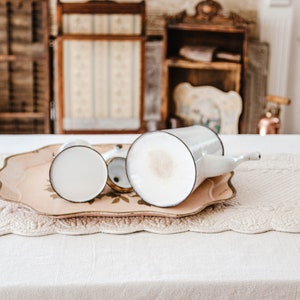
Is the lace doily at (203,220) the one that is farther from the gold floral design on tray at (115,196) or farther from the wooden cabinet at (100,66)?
the wooden cabinet at (100,66)

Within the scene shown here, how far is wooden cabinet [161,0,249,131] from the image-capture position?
2.83m

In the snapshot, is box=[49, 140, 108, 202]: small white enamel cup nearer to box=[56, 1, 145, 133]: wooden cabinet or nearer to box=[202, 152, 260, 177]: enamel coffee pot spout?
box=[202, 152, 260, 177]: enamel coffee pot spout

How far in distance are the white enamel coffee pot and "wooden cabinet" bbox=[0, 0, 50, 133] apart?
73.4 inches

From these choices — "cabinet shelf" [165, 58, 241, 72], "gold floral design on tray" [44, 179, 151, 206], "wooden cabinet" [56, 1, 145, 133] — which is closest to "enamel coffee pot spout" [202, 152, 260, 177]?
"gold floral design on tray" [44, 179, 151, 206]

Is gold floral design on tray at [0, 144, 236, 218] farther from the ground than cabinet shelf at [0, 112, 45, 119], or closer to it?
farther from the ground

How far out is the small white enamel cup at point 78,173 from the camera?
98 cm

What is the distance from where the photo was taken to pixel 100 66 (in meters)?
2.76

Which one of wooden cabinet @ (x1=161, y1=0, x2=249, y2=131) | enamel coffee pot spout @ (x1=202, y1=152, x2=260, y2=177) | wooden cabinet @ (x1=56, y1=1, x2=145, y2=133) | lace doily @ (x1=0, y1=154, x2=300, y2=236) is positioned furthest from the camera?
wooden cabinet @ (x1=161, y1=0, x2=249, y2=131)

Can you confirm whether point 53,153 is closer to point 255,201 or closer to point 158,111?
point 255,201

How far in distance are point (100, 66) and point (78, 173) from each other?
181 centimetres

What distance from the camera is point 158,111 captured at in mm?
3199

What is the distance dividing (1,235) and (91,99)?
1946mm

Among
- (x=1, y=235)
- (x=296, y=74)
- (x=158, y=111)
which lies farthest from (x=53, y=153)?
(x=296, y=74)

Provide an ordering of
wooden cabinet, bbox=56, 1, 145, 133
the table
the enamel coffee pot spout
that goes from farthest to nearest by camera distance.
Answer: wooden cabinet, bbox=56, 1, 145, 133, the enamel coffee pot spout, the table
